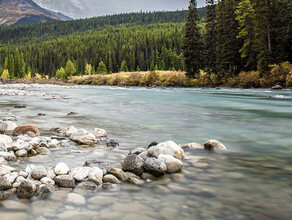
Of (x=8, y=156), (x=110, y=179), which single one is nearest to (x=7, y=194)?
(x=110, y=179)

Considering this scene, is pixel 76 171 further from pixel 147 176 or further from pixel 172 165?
pixel 172 165

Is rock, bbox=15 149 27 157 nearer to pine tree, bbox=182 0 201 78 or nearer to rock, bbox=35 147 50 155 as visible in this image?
rock, bbox=35 147 50 155

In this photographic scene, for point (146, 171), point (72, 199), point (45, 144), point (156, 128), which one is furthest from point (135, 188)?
point (156, 128)

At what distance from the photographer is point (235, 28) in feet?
139

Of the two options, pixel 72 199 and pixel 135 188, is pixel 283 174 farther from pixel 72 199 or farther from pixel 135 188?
pixel 72 199

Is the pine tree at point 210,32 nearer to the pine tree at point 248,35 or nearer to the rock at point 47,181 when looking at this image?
the pine tree at point 248,35

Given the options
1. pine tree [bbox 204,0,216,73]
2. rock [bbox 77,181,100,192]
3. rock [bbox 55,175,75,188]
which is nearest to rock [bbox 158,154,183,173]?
rock [bbox 77,181,100,192]

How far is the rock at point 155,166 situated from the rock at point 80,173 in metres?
1.03

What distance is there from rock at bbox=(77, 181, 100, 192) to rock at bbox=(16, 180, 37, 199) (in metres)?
0.65

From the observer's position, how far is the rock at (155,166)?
4.68 meters

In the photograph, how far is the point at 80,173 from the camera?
14.4ft

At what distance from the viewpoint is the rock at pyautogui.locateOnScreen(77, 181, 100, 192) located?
4059 millimetres

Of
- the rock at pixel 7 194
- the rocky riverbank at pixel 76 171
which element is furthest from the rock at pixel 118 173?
the rock at pixel 7 194

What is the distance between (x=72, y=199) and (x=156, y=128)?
238 inches
